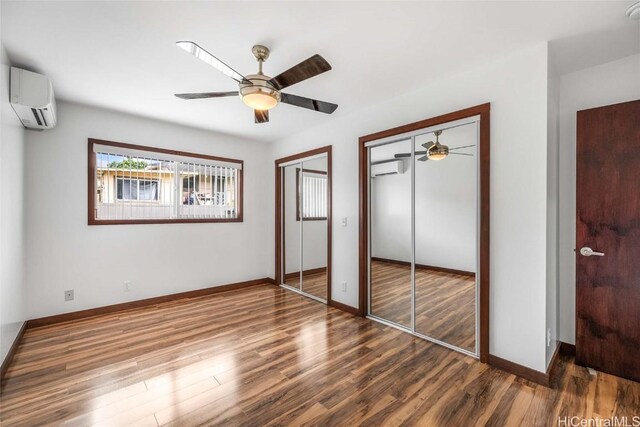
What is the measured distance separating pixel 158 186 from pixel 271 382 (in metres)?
3.21

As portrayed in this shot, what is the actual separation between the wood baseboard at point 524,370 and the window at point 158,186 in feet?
13.1

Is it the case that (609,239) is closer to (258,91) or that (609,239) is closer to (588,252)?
(588,252)

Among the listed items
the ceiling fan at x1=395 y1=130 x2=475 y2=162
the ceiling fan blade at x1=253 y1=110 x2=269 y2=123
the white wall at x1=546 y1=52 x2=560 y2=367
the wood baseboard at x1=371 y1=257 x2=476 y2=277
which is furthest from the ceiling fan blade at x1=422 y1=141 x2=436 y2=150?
the ceiling fan blade at x1=253 y1=110 x2=269 y2=123

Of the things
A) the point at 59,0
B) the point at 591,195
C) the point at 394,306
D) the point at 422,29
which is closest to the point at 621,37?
the point at 591,195

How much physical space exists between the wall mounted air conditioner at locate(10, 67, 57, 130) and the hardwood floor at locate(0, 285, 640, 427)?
87.9 inches

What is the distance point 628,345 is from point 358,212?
255cm

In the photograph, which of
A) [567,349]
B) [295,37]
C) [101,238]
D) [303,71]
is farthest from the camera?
[101,238]

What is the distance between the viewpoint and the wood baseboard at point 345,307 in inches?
140

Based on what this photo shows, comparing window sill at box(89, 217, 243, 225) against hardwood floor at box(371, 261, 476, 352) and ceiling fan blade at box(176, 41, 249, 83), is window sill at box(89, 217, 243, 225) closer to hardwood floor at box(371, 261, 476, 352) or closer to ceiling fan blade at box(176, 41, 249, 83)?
hardwood floor at box(371, 261, 476, 352)

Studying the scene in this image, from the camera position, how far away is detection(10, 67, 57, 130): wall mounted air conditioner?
236cm

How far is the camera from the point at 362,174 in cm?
346

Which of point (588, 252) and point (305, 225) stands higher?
point (305, 225)

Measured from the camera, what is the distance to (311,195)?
14.9ft

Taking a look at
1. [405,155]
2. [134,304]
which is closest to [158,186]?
[134,304]
